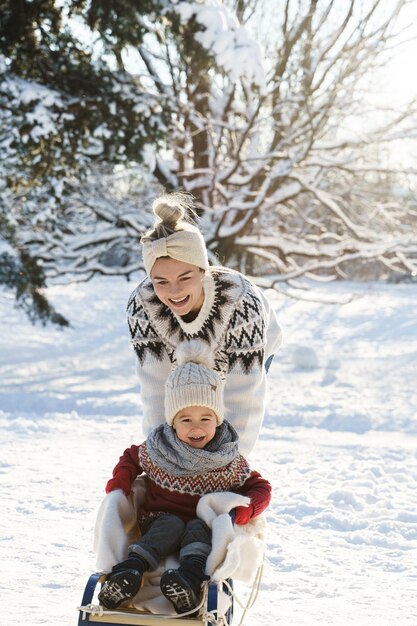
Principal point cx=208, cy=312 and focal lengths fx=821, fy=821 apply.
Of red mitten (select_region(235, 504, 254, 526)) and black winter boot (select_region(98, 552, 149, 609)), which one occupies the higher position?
red mitten (select_region(235, 504, 254, 526))

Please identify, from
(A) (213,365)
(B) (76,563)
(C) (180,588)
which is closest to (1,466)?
(B) (76,563)

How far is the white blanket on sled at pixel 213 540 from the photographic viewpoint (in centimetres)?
243

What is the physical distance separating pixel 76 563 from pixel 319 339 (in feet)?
38.5

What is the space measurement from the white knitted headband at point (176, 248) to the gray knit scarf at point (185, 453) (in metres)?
0.64

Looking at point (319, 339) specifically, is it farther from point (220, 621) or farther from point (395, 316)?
point (220, 621)

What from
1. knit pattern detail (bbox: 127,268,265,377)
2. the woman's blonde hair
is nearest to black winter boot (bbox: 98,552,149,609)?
knit pattern detail (bbox: 127,268,265,377)

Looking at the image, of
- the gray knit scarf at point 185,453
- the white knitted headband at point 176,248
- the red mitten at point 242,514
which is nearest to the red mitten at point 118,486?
the gray knit scarf at point 185,453

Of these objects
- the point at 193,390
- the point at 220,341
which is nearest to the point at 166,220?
the point at 220,341

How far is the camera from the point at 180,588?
2287 millimetres

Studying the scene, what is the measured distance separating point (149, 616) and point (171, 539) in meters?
0.31

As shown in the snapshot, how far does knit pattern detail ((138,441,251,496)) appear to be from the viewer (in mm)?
2695

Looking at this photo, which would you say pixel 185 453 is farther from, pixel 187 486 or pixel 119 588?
pixel 119 588

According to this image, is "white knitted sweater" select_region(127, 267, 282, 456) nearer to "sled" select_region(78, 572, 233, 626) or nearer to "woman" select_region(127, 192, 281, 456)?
"woman" select_region(127, 192, 281, 456)

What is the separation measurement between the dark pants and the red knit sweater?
8 cm
